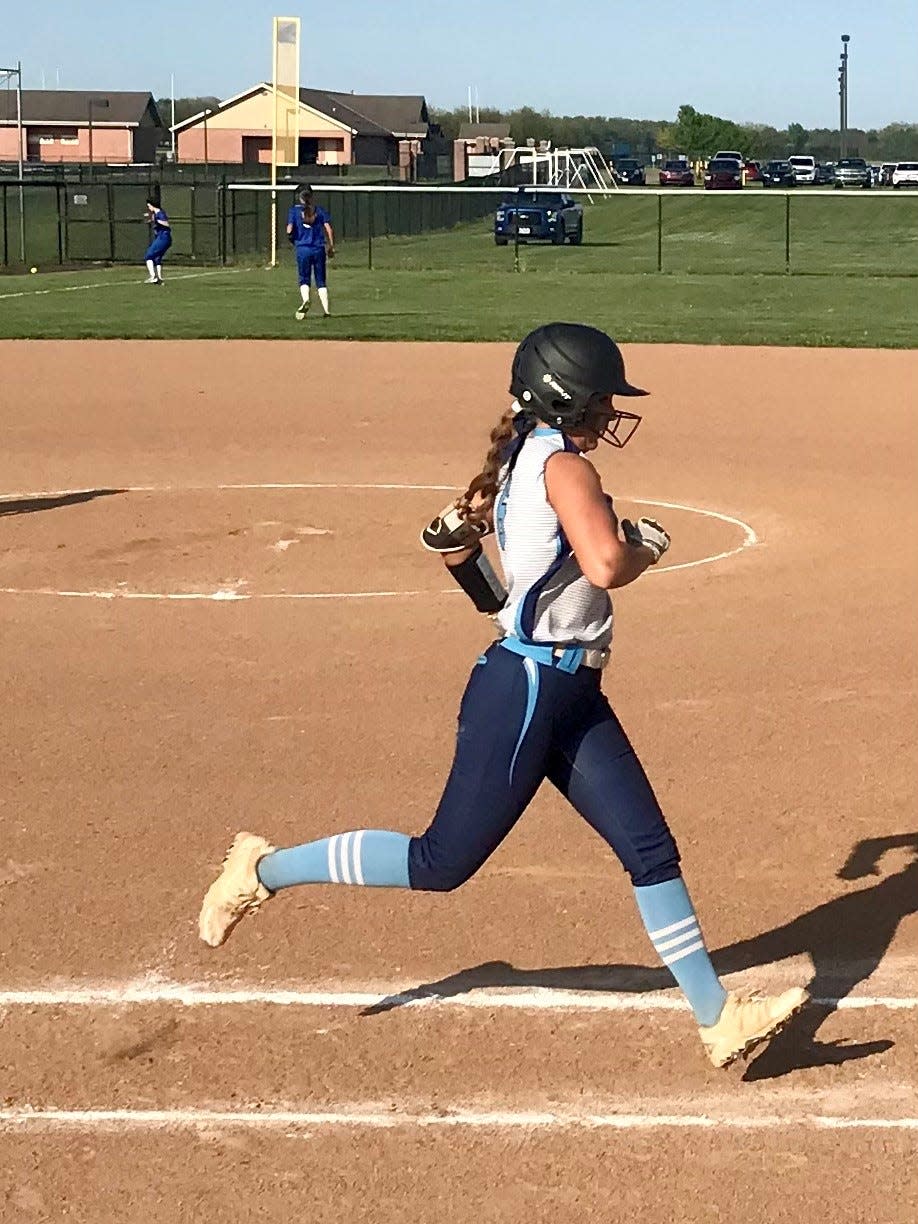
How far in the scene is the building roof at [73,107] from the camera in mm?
114875

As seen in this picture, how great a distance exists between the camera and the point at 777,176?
346ft

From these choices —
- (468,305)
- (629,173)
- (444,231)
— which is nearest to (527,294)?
(468,305)

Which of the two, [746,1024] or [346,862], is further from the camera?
[346,862]

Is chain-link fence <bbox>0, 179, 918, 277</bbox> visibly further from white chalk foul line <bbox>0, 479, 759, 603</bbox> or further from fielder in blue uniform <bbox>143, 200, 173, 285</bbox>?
white chalk foul line <bbox>0, 479, 759, 603</bbox>

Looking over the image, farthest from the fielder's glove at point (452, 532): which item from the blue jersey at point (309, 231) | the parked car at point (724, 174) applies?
the parked car at point (724, 174)

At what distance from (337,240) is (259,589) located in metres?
44.9

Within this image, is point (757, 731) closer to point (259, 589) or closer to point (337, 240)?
point (259, 589)

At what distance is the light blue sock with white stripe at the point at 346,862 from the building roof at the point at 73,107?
373 feet

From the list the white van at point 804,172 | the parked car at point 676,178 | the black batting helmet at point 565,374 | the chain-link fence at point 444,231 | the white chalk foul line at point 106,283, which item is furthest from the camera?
the white van at point 804,172

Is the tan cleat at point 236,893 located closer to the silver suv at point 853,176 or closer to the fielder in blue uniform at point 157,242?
the fielder in blue uniform at point 157,242

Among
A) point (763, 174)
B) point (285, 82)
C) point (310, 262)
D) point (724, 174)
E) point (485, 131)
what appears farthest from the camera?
point (485, 131)

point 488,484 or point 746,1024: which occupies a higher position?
point 488,484

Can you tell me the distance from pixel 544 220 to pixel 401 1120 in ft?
164

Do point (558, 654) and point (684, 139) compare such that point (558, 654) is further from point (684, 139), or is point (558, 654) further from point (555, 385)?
point (684, 139)
